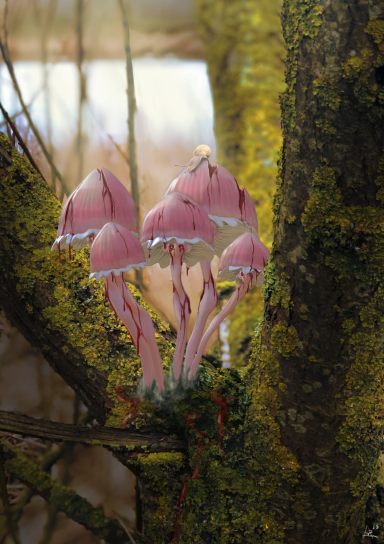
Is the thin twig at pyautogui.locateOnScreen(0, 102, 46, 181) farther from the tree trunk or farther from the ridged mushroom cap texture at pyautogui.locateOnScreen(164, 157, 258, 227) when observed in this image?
the tree trunk

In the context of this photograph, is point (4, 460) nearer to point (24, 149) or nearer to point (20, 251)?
point (20, 251)

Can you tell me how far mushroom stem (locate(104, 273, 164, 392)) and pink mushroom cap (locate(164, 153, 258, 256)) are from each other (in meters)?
0.15

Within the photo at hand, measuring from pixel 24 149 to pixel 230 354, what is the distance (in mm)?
699

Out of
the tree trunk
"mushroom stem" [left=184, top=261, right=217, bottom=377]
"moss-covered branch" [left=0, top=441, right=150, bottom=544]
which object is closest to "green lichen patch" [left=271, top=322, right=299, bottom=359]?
the tree trunk

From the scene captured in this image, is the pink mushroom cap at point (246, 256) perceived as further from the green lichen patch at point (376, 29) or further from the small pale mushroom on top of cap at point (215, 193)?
the green lichen patch at point (376, 29)

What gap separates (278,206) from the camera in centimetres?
49

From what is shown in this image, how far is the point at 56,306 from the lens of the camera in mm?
648

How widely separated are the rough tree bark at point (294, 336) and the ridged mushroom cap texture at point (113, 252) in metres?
0.19

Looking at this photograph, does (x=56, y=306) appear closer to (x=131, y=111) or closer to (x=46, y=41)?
(x=131, y=111)

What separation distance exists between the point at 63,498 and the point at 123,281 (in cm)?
52

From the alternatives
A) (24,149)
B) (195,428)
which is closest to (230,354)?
(195,428)

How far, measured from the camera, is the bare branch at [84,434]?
0.56 metres
